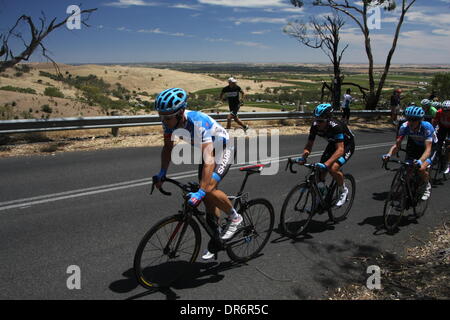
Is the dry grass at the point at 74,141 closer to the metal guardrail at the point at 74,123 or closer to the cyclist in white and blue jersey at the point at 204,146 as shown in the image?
the metal guardrail at the point at 74,123

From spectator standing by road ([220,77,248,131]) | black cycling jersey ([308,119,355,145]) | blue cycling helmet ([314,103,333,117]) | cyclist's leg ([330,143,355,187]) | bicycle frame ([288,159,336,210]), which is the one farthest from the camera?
spectator standing by road ([220,77,248,131])

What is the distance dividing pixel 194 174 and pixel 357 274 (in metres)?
5.12

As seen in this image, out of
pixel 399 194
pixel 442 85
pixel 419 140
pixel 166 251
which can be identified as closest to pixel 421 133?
pixel 419 140

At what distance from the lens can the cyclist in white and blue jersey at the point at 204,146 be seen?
394cm

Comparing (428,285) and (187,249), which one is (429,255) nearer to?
(428,285)

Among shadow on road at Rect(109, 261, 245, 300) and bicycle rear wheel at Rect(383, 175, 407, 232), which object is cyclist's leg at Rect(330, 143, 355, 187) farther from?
shadow on road at Rect(109, 261, 245, 300)

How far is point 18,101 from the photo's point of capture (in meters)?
24.4

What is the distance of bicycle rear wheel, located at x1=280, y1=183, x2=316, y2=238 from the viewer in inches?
222

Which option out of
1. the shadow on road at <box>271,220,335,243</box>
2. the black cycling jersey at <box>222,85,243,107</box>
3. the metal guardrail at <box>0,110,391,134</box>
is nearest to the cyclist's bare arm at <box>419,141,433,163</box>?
the shadow on road at <box>271,220,335,243</box>

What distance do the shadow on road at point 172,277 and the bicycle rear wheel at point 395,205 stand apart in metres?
3.10

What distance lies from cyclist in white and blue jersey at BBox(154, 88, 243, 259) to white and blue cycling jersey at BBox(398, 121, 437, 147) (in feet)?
12.7

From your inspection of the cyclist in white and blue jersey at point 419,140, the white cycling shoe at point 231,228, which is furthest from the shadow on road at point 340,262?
the cyclist in white and blue jersey at point 419,140

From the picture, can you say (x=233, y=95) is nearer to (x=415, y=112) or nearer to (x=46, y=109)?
(x=415, y=112)
